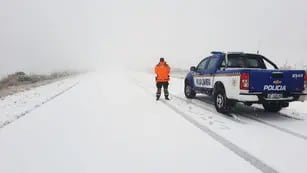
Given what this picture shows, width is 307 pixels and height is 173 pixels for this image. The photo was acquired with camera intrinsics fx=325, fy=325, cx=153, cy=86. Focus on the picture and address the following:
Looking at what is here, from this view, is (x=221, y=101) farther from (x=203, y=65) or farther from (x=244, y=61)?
(x=203, y=65)

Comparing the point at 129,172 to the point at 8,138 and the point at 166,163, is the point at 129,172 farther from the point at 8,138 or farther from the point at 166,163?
the point at 8,138

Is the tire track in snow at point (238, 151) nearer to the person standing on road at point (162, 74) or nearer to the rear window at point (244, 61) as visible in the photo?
the rear window at point (244, 61)

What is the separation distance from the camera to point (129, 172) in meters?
5.05

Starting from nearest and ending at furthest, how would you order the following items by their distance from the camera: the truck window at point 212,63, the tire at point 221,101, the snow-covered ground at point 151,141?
1. the snow-covered ground at point 151,141
2. the tire at point 221,101
3. the truck window at point 212,63

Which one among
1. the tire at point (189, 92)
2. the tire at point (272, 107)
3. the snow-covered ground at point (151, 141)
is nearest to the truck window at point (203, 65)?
the tire at point (189, 92)

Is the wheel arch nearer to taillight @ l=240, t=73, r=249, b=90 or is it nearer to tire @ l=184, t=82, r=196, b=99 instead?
taillight @ l=240, t=73, r=249, b=90

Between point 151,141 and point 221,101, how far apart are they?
4.38m

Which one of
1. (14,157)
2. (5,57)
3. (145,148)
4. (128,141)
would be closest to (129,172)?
(145,148)

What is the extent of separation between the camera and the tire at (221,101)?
1023 centimetres

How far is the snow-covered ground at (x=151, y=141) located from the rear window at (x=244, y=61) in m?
1.64

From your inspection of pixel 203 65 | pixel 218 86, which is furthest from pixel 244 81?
pixel 203 65

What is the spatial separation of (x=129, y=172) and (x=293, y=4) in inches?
7572

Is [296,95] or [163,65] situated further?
[163,65]

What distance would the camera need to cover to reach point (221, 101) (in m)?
10.5
